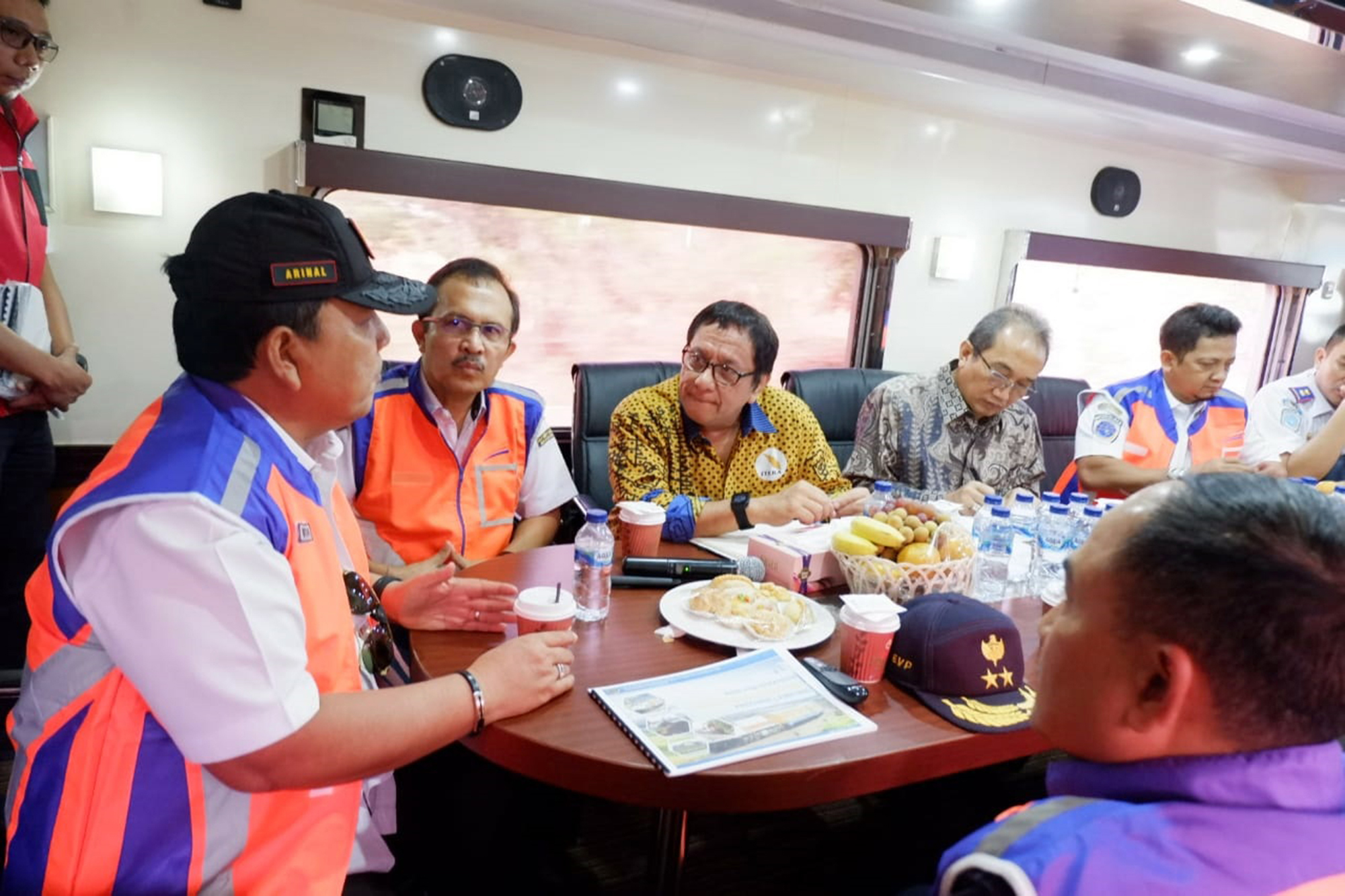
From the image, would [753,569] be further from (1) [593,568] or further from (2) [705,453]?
(2) [705,453]

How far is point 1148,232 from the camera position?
506cm

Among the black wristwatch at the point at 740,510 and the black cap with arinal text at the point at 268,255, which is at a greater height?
the black cap with arinal text at the point at 268,255

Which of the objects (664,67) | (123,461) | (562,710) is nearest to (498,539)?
(562,710)

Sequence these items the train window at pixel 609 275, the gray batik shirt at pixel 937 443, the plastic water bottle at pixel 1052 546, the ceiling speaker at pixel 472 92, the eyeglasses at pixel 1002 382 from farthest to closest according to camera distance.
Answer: the train window at pixel 609 275 → the ceiling speaker at pixel 472 92 → the gray batik shirt at pixel 937 443 → the eyeglasses at pixel 1002 382 → the plastic water bottle at pixel 1052 546

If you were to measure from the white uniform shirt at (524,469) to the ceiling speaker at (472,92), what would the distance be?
59.1 inches

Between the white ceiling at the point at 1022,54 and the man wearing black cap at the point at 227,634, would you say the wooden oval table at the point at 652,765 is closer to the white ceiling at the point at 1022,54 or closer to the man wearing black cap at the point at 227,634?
the man wearing black cap at the point at 227,634

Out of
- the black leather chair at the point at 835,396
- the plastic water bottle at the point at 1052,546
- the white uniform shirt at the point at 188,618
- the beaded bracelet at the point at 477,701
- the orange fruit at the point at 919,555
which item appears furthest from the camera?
the black leather chair at the point at 835,396

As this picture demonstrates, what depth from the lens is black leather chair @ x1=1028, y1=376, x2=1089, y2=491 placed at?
4402 millimetres

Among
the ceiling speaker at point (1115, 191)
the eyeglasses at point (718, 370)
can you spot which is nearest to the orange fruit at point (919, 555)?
the eyeglasses at point (718, 370)

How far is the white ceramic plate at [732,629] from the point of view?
149 cm

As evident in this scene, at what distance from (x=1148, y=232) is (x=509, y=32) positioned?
3959 millimetres

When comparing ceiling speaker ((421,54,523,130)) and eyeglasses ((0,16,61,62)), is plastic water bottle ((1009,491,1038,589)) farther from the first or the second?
eyeglasses ((0,16,61,62))

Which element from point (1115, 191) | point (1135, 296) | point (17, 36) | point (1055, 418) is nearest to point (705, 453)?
point (17, 36)

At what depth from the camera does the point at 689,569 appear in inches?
71.7
